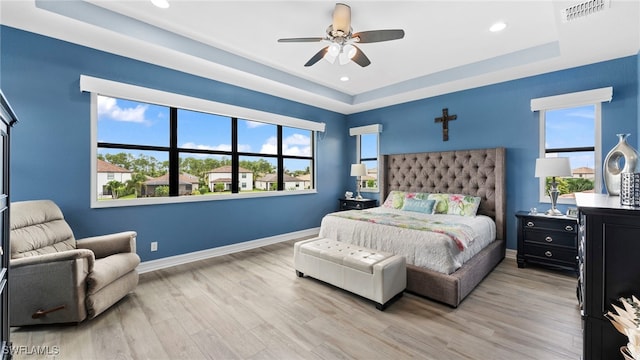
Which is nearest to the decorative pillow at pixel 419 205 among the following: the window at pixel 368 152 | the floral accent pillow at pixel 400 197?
the floral accent pillow at pixel 400 197

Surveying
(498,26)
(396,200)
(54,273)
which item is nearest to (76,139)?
(54,273)

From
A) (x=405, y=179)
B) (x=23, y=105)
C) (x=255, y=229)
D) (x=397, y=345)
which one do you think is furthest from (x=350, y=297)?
(x=23, y=105)

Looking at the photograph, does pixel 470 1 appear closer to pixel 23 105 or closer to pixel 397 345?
pixel 397 345

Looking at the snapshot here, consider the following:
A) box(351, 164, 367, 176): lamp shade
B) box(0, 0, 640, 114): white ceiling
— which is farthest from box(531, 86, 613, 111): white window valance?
box(351, 164, 367, 176): lamp shade

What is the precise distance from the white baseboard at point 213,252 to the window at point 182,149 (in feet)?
2.60

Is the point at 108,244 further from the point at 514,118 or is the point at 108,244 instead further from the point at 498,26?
the point at 514,118

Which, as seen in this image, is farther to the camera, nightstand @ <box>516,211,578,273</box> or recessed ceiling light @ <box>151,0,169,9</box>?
nightstand @ <box>516,211,578,273</box>

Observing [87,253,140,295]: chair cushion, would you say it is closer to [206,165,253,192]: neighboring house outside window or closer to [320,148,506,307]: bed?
[206,165,253,192]: neighboring house outside window

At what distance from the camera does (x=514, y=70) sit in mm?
3527

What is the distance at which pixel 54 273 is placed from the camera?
6.84ft

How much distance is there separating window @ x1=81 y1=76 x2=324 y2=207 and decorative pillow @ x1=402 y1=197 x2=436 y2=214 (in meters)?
2.08

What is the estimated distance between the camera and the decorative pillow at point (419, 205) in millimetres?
4055

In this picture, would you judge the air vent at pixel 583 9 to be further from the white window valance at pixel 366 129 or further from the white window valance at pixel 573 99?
the white window valance at pixel 366 129

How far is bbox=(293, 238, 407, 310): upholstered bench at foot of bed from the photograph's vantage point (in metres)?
2.44
